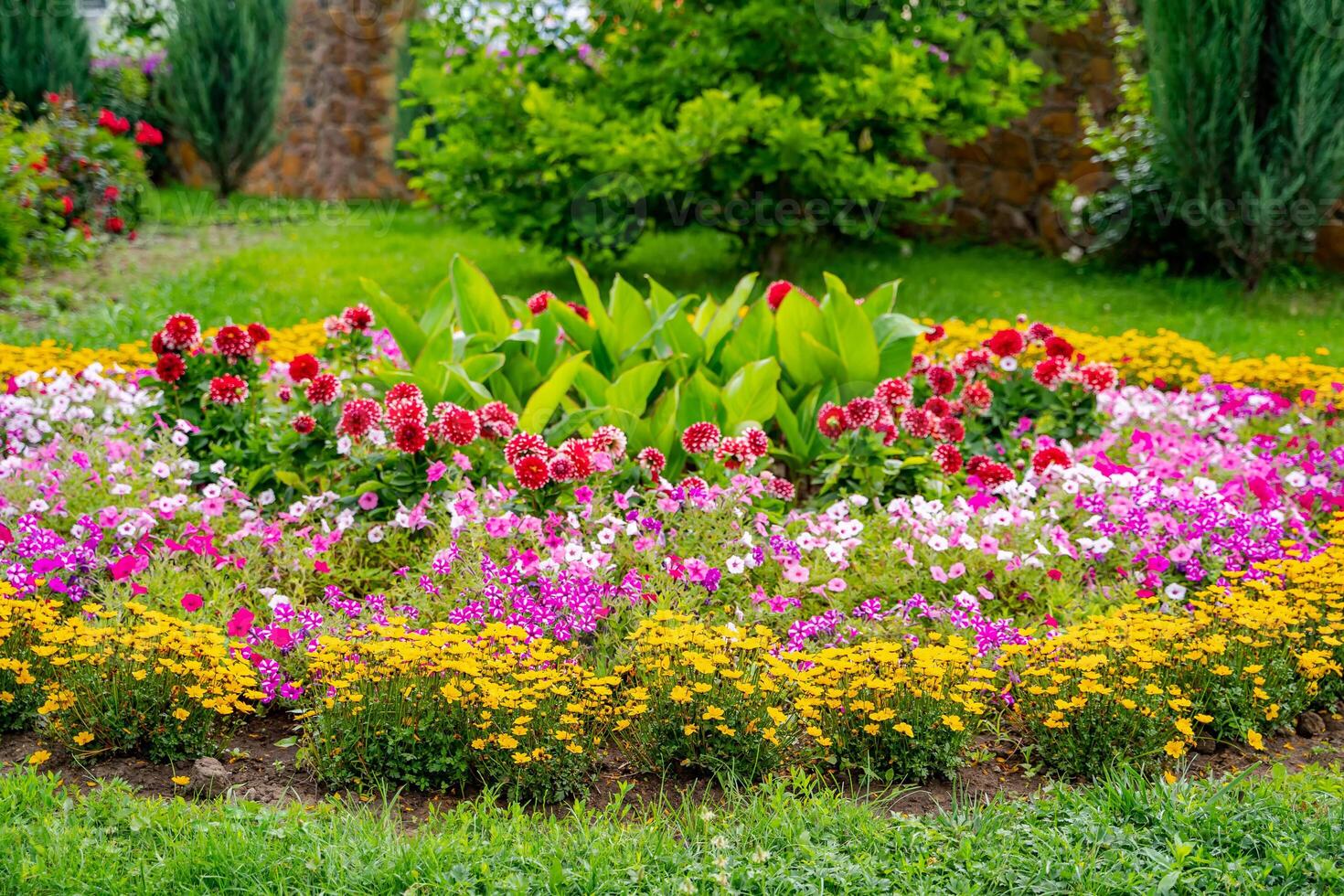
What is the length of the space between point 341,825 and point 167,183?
14017mm

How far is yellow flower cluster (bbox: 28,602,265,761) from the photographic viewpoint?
278 centimetres

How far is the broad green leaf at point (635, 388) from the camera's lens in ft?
14.7

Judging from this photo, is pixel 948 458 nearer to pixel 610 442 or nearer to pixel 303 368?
pixel 610 442

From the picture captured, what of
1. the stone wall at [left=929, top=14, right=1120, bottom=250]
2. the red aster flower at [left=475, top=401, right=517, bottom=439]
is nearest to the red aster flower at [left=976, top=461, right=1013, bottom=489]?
the red aster flower at [left=475, top=401, right=517, bottom=439]

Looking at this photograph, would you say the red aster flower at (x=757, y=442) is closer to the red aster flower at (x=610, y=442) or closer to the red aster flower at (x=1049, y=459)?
the red aster flower at (x=610, y=442)

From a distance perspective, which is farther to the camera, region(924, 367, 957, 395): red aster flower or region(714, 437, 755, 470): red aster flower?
region(924, 367, 957, 395): red aster flower

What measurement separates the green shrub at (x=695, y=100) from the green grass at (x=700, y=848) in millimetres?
5907

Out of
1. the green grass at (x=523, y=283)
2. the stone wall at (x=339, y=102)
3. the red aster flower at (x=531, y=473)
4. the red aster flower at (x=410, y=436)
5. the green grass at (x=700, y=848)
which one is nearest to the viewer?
the green grass at (x=700, y=848)

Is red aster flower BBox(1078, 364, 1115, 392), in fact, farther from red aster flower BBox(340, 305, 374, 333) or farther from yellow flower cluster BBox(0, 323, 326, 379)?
yellow flower cluster BBox(0, 323, 326, 379)

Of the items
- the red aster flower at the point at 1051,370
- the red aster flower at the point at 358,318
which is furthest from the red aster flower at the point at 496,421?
the red aster flower at the point at 1051,370

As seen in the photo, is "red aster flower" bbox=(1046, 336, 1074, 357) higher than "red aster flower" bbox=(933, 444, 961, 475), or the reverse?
"red aster flower" bbox=(1046, 336, 1074, 357)

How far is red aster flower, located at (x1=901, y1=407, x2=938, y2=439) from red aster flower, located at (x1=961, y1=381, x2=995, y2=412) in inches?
17.6

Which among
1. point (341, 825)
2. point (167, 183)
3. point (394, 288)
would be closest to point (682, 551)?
point (341, 825)

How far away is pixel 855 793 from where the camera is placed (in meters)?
2.73
